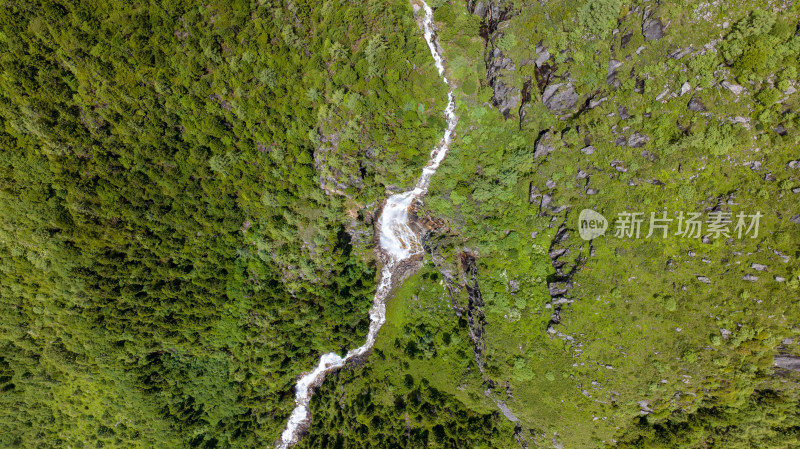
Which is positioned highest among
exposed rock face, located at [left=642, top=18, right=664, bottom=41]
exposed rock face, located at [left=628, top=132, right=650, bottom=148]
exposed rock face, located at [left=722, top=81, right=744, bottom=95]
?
exposed rock face, located at [left=642, top=18, right=664, bottom=41]

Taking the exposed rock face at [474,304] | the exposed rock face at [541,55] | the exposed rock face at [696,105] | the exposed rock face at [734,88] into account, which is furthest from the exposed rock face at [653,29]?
the exposed rock face at [474,304]

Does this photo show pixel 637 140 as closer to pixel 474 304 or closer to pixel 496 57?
pixel 496 57

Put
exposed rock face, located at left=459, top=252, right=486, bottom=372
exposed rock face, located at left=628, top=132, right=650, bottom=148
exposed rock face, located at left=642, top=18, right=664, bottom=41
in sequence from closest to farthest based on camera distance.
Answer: exposed rock face, located at left=642, top=18, right=664, bottom=41
exposed rock face, located at left=628, top=132, right=650, bottom=148
exposed rock face, located at left=459, top=252, right=486, bottom=372

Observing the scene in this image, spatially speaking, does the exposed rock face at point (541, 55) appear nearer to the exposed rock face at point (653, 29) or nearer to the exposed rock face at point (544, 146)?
the exposed rock face at point (544, 146)

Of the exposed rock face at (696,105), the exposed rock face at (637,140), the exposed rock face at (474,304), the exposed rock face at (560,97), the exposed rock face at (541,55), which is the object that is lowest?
the exposed rock face at (474,304)

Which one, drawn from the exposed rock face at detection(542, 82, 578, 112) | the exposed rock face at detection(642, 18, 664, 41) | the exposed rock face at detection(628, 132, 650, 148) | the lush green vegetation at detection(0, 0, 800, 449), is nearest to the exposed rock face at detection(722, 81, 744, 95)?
the lush green vegetation at detection(0, 0, 800, 449)

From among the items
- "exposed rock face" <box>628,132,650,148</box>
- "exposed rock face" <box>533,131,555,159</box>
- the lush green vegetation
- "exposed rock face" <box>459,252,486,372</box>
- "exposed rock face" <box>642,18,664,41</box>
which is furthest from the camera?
"exposed rock face" <box>459,252,486,372</box>

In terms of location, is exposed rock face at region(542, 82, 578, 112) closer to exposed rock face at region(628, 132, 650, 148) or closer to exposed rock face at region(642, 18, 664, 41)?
exposed rock face at region(628, 132, 650, 148)
